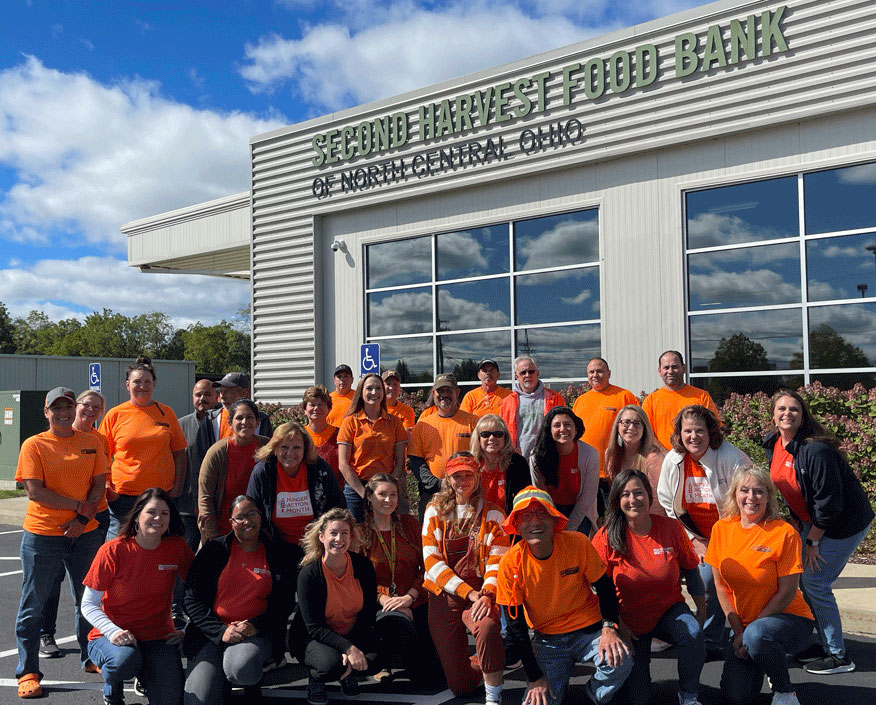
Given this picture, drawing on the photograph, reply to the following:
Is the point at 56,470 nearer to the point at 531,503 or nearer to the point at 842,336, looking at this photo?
the point at 531,503

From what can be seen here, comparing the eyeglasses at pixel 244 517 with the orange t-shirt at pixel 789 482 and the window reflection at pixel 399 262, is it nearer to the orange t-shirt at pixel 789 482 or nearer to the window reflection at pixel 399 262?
the orange t-shirt at pixel 789 482

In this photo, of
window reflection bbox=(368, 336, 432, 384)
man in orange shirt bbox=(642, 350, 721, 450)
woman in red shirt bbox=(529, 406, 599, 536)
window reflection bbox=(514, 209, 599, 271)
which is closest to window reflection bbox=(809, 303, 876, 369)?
window reflection bbox=(514, 209, 599, 271)

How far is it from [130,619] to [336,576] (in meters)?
1.20

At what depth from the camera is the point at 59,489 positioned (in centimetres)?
526

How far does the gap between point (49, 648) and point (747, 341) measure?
8.52m

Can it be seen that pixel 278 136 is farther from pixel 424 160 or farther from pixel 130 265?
pixel 130 265

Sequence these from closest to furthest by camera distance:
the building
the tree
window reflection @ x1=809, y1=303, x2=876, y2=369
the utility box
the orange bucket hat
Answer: the orange bucket hat → window reflection @ x1=809, y1=303, x2=876, y2=369 → the building → the tree → the utility box

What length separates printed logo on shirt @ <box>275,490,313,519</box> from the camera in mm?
5594

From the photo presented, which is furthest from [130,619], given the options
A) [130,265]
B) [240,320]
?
[240,320]

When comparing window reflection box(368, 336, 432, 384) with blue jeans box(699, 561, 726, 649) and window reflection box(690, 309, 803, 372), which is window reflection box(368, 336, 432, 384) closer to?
window reflection box(690, 309, 803, 372)

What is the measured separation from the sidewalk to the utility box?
16363 millimetres

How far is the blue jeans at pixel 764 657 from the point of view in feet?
14.1

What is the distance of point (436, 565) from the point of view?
16.4 ft

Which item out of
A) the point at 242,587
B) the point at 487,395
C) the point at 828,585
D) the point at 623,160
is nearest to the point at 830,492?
the point at 828,585
